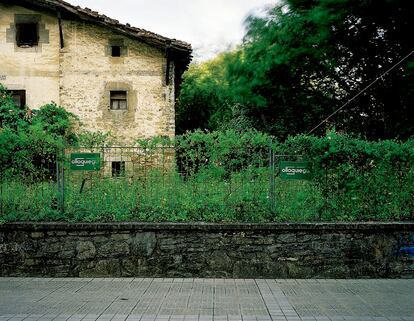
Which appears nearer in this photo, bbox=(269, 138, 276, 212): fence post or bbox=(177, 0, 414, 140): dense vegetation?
bbox=(269, 138, 276, 212): fence post

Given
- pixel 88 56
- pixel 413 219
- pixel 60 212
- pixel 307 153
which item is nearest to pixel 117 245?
pixel 60 212

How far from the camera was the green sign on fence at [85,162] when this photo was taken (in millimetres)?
9430

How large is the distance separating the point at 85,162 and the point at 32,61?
1368cm

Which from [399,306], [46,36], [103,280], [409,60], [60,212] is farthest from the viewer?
[46,36]

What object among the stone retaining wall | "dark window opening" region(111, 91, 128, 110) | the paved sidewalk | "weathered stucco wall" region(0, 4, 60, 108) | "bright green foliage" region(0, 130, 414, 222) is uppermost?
"weathered stucco wall" region(0, 4, 60, 108)

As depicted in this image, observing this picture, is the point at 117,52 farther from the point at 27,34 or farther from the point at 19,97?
the point at 19,97

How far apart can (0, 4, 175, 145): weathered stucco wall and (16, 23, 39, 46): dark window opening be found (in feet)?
0.61

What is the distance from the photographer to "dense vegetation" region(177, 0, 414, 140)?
10.5 metres

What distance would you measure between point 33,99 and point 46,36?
279cm

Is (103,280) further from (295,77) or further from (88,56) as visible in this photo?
(88,56)

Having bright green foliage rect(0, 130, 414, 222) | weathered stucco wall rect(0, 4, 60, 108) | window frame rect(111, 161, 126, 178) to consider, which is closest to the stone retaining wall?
bright green foliage rect(0, 130, 414, 222)

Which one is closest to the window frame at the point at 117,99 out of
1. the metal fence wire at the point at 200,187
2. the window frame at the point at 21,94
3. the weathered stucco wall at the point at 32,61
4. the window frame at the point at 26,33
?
the weathered stucco wall at the point at 32,61

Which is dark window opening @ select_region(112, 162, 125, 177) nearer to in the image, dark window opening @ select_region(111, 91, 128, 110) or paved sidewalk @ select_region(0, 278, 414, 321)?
paved sidewalk @ select_region(0, 278, 414, 321)

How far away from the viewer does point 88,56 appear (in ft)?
70.2
